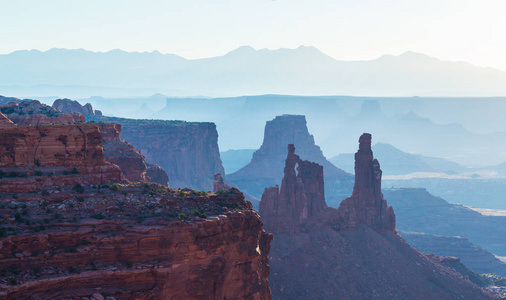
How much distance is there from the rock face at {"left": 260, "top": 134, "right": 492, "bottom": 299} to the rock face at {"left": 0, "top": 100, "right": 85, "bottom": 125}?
31060 millimetres

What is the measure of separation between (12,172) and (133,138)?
122 metres

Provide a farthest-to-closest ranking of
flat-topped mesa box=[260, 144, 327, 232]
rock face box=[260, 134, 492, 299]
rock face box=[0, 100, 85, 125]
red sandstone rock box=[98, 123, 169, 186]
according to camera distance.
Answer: flat-topped mesa box=[260, 144, 327, 232]
rock face box=[260, 134, 492, 299]
red sandstone rock box=[98, 123, 169, 186]
rock face box=[0, 100, 85, 125]

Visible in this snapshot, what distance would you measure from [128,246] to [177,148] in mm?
136612

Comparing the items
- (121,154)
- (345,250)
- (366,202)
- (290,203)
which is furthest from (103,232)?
(366,202)

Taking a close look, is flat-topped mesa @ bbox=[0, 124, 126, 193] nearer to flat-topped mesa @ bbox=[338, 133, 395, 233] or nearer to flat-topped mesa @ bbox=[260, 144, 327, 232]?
flat-topped mesa @ bbox=[260, 144, 327, 232]

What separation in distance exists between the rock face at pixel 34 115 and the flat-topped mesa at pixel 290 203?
109 feet

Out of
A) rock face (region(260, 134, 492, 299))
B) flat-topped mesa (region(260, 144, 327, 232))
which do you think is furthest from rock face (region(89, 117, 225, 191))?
rock face (region(260, 134, 492, 299))

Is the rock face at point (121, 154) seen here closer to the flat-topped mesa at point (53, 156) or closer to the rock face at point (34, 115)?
the rock face at point (34, 115)

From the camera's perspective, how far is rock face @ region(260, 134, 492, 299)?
101m

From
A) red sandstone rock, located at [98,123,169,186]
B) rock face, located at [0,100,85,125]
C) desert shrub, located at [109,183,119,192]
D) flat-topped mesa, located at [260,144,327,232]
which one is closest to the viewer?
desert shrub, located at [109,183,119,192]

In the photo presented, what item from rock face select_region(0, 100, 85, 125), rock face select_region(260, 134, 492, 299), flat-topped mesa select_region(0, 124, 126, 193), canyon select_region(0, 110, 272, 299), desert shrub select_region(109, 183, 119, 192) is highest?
rock face select_region(0, 100, 85, 125)

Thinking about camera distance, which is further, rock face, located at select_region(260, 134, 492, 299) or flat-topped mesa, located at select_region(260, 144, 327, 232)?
flat-topped mesa, located at select_region(260, 144, 327, 232)

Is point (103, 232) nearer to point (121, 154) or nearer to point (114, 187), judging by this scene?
point (114, 187)

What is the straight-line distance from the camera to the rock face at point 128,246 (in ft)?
139
